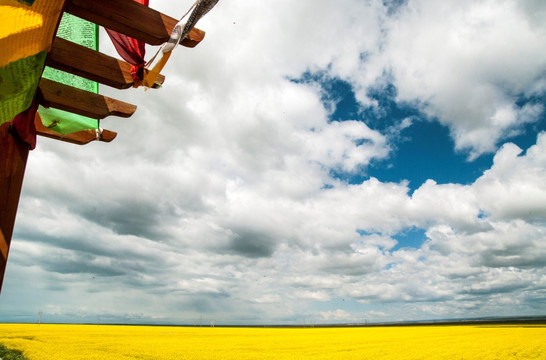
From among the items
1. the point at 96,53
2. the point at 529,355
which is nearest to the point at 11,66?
the point at 96,53

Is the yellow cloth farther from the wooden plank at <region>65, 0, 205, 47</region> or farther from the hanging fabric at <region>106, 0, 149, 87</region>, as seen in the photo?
the hanging fabric at <region>106, 0, 149, 87</region>

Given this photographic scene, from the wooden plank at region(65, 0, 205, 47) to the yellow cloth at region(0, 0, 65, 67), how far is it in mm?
534

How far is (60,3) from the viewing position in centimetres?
161

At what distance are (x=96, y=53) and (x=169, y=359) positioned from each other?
47.8ft

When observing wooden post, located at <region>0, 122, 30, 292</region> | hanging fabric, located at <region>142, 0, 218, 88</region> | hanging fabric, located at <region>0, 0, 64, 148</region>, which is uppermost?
hanging fabric, located at <region>142, 0, 218, 88</region>

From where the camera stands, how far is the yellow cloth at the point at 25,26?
1.45 meters

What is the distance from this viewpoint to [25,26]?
1531 millimetres

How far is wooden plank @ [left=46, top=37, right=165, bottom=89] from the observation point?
2.50 metres

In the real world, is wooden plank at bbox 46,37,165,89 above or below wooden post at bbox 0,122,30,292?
above

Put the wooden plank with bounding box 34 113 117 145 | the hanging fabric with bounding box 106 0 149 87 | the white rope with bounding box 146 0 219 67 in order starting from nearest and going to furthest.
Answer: the white rope with bounding box 146 0 219 67 < the hanging fabric with bounding box 106 0 149 87 < the wooden plank with bounding box 34 113 117 145

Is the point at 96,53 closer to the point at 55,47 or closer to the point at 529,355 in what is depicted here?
the point at 55,47

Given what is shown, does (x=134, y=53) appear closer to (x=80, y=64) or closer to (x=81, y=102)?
(x=80, y=64)

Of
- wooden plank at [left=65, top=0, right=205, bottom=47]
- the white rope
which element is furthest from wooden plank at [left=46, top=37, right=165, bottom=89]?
the white rope

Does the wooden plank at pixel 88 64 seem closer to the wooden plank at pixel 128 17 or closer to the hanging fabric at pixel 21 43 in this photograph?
the wooden plank at pixel 128 17
